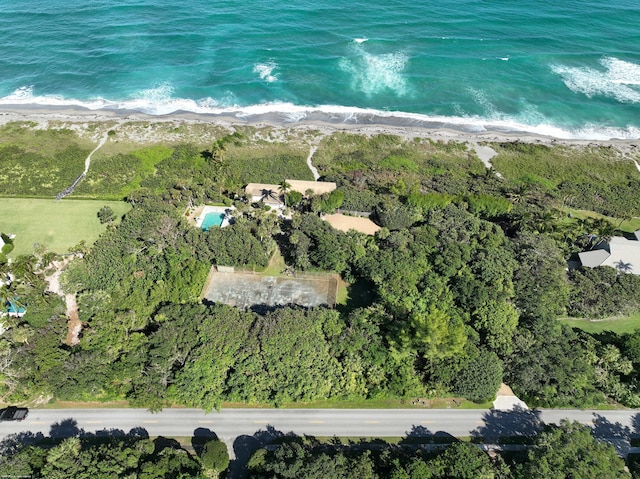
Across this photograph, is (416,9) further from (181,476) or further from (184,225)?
(181,476)

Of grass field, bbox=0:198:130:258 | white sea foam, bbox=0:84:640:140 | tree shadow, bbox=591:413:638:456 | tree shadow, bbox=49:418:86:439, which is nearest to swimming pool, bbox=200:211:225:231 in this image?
grass field, bbox=0:198:130:258

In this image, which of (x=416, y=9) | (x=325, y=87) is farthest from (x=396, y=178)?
(x=416, y=9)

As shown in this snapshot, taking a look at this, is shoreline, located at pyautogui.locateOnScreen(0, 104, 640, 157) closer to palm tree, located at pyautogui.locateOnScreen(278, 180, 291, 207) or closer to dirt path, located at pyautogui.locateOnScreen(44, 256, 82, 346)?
palm tree, located at pyautogui.locateOnScreen(278, 180, 291, 207)

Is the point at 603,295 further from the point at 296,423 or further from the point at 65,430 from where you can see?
the point at 65,430

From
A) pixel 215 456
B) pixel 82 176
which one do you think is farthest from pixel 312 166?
pixel 215 456

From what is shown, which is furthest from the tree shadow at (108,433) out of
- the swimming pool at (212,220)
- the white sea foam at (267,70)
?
the white sea foam at (267,70)
